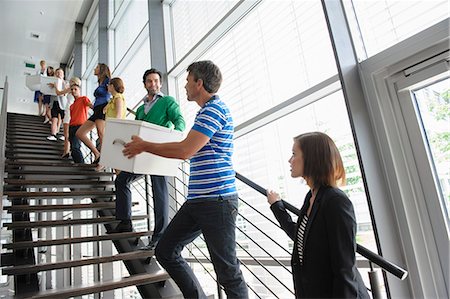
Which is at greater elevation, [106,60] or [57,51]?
[57,51]

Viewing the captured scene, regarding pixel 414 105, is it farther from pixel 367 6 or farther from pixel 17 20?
pixel 17 20

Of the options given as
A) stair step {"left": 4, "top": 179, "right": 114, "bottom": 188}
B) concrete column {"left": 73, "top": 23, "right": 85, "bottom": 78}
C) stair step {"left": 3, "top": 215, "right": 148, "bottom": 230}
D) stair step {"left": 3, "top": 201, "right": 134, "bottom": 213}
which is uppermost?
concrete column {"left": 73, "top": 23, "right": 85, "bottom": 78}

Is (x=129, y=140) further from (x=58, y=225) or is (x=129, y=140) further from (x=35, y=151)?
(x=35, y=151)

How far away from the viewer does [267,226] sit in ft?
8.17

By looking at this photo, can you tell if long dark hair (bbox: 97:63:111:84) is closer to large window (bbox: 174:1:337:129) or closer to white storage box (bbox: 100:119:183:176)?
large window (bbox: 174:1:337:129)

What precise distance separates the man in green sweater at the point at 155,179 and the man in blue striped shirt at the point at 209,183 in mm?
648

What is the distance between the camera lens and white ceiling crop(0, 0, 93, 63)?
7.43 meters

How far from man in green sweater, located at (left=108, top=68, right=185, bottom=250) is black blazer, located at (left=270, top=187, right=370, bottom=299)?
1296mm

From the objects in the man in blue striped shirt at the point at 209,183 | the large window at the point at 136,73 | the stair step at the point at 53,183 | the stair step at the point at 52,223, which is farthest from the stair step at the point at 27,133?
the man in blue striped shirt at the point at 209,183

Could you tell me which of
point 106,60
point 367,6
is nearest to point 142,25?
point 106,60

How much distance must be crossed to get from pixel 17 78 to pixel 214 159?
35.4 ft

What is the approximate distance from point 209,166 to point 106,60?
575 centimetres

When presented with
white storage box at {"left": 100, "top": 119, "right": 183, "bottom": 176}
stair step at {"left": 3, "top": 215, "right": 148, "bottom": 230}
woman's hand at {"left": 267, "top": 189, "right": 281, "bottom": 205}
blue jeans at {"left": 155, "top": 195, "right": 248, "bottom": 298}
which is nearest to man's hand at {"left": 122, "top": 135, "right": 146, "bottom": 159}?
white storage box at {"left": 100, "top": 119, "right": 183, "bottom": 176}

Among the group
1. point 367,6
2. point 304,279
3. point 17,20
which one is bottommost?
point 304,279
